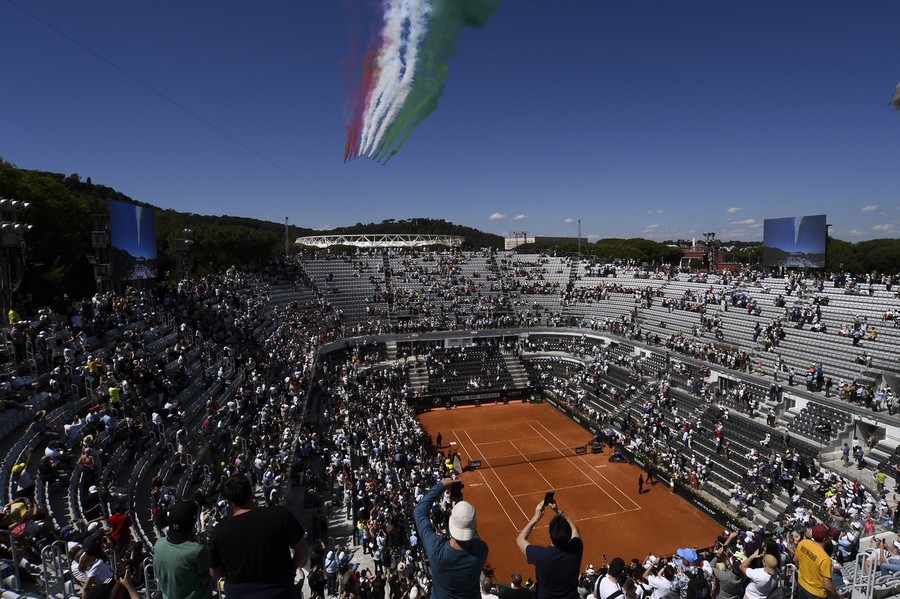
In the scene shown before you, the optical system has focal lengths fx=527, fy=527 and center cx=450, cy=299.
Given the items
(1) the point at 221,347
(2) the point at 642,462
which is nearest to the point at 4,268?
(1) the point at 221,347

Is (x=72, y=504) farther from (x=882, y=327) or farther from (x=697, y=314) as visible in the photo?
(x=697, y=314)

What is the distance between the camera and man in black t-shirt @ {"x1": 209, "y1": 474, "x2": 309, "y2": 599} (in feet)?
11.4

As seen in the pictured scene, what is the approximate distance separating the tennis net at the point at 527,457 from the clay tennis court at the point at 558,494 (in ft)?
0.18

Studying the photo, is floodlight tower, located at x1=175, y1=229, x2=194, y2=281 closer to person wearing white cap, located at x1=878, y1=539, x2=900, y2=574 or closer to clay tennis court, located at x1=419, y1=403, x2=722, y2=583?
clay tennis court, located at x1=419, y1=403, x2=722, y2=583

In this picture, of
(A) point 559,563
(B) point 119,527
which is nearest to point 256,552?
(A) point 559,563

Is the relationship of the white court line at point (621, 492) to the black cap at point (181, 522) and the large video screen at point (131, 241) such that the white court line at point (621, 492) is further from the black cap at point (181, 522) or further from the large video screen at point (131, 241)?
the large video screen at point (131, 241)

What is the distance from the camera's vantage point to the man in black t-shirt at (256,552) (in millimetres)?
3479

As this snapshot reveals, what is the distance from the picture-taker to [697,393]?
3070 centimetres

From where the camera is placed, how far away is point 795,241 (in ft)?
123

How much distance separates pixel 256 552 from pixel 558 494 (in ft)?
78.0

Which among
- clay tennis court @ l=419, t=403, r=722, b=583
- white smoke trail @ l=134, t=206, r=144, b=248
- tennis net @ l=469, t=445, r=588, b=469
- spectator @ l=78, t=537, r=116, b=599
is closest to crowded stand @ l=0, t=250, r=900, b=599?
spectator @ l=78, t=537, r=116, b=599

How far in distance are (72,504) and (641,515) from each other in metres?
20.8

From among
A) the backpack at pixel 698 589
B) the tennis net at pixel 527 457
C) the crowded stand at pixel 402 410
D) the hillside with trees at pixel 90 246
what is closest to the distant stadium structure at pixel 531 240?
the hillside with trees at pixel 90 246

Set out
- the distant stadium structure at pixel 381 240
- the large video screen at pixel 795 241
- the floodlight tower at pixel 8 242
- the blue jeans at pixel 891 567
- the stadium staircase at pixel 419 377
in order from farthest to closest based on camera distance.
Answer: the distant stadium structure at pixel 381 240
the stadium staircase at pixel 419 377
the large video screen at pixel 795 241
the floodlight tower at pixel 8 242
the blue jeans at pixel 891 567
